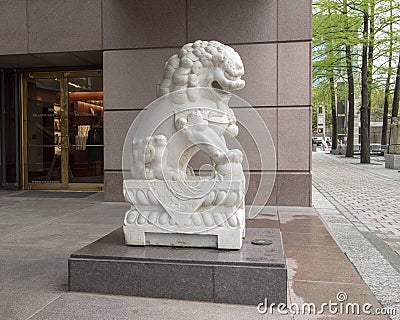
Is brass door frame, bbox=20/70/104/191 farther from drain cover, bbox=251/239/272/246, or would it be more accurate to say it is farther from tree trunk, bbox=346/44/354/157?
tree trunk, bbox=346/44/354/157

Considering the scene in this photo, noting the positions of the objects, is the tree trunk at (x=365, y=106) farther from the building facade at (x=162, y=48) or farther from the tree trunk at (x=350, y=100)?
the building facade at (x=162, y=48)

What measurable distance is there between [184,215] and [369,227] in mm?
3928

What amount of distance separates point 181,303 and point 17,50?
25.5 feet

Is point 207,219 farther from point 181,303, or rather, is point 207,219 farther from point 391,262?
point 391,262

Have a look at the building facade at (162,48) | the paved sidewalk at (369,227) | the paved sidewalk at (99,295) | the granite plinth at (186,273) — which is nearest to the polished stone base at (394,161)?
the paved sidewalk at (369,227)

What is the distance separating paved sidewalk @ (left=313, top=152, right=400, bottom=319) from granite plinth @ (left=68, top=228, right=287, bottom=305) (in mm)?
924

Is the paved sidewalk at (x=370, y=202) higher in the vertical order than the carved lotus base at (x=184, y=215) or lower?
lower

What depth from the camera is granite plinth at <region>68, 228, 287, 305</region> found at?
3176mm

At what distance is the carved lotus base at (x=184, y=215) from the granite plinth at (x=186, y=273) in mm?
101

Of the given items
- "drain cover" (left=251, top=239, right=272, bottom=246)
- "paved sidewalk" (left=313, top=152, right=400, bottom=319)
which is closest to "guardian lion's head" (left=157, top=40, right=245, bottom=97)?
"drain cover" (left=251, top=239, right=272, bottom=246)

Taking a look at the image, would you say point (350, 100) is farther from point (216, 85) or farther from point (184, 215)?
point (184, 215)

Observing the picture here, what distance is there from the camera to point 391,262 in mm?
4539

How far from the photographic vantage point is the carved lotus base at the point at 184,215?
11.5 ft

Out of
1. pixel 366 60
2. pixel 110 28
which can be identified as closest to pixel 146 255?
pixel 110 28
